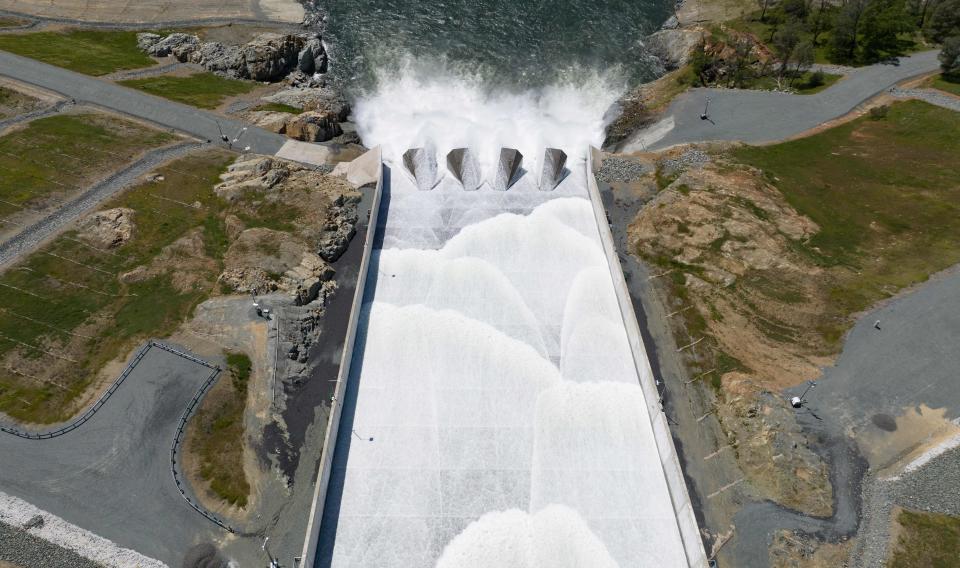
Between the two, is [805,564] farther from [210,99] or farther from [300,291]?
[210,99]

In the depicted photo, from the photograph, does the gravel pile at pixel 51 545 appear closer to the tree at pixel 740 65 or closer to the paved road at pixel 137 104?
the paved road at pixel 137 104

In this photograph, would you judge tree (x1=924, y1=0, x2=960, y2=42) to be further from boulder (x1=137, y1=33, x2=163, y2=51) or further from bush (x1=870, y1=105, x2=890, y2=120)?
boulder (x1=137, y1=33, x2=163, y2=51)

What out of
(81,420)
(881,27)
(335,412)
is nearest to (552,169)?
(335,412)

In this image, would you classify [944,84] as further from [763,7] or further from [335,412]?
[335,412]

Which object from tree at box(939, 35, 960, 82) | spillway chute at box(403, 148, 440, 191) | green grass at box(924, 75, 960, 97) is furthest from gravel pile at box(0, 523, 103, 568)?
tree at box(939, 35, 960, 82)

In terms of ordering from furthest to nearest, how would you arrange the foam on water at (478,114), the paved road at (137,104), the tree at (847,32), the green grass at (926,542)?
the tree at (847,32) → the foam on water at (478,114) → the paved road at (137,104) → the green grass at (926,542)

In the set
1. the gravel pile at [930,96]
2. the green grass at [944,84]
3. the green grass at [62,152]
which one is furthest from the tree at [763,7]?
the green grass at [62,152]
